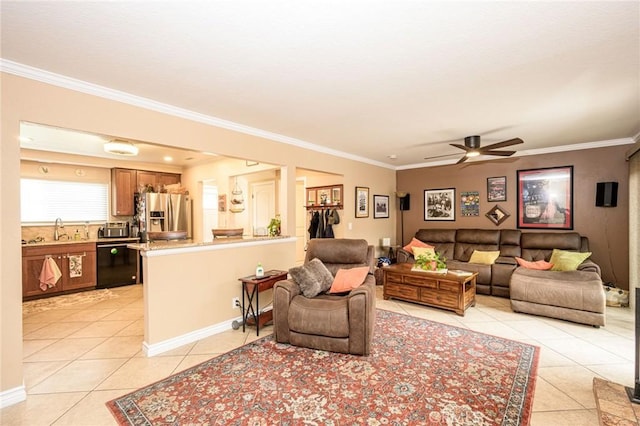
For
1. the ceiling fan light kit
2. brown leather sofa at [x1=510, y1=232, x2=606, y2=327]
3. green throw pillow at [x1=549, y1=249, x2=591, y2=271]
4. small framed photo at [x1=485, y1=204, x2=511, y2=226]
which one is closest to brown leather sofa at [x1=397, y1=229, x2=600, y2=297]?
green throw pillow at [x1=549, y1=249, x2=591, y2=271]

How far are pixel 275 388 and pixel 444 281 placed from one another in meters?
2.74

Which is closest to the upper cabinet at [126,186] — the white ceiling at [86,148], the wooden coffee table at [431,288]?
the white ceiling at [86,148]

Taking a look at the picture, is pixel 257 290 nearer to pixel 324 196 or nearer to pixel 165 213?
pixel 324 196

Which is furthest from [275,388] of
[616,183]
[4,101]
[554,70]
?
[616,183]

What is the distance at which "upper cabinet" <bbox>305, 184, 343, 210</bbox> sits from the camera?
5.60 m

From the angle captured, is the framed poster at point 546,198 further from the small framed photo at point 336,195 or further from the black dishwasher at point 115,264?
the black dishwasher at point 115,264

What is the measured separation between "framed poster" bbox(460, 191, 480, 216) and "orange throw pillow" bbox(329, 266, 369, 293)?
379cm

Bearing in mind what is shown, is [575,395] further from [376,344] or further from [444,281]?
[444,281]

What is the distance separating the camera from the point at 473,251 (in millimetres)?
5465

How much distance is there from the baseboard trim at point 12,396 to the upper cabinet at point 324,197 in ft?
15.1

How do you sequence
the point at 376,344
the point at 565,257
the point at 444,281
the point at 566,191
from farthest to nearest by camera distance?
the point at 566,191
the point at 565,257
the point at 444,281
the point at 376,344

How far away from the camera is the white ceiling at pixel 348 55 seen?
1602 mm

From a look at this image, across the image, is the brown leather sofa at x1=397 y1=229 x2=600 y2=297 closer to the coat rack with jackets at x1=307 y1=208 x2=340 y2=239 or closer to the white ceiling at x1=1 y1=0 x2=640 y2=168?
the coat rack with jackets at x1=307 y1=208 x2=340 y2=239

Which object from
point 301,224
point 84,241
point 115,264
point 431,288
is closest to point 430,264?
point 431,288
